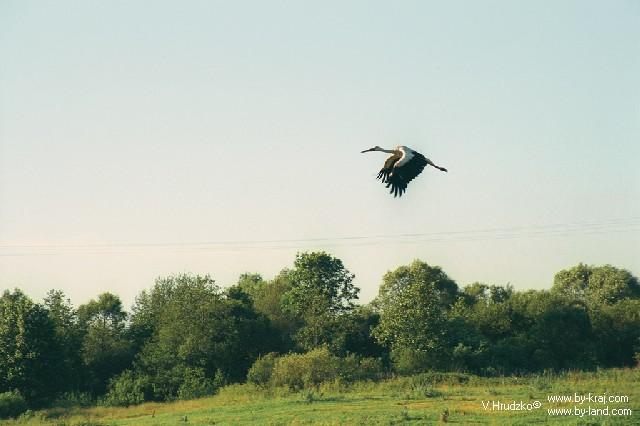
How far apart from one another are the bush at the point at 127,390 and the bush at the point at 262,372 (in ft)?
23.4

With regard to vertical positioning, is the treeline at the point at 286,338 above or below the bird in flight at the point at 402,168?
below

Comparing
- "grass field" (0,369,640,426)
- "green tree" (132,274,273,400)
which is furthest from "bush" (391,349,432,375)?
"green tree" (132,274,273,400)

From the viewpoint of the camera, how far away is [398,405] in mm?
38688

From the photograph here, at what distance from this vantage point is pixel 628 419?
31.2 meters

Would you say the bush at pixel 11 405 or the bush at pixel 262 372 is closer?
the bush at pixel 11 405

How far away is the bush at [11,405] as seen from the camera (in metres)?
49.3

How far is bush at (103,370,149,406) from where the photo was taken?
53838 millimetres

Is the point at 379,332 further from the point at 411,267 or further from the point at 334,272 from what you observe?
the point at 411,267

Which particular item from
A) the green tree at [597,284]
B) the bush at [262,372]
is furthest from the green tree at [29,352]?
the green tree at [597,284]

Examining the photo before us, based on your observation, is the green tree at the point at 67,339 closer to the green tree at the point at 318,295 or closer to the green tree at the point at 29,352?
the green tree at the point at 29,352

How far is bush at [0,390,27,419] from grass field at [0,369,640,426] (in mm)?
1409

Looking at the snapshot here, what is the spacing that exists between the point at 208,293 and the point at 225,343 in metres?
4.42

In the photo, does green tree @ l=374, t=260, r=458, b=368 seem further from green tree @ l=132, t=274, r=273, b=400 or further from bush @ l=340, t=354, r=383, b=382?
green tree @ l=132, t=274, r=273, b=400

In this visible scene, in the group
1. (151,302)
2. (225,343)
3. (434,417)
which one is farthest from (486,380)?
(151,302)
